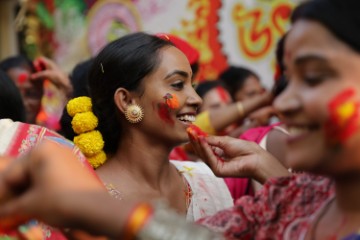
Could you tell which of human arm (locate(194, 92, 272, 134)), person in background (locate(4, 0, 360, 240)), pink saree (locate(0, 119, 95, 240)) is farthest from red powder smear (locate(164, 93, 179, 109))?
human arm (locate(194, 92, 272, 134))

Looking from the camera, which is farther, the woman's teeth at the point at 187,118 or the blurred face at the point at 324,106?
the woman's teeth at the point at 187,118

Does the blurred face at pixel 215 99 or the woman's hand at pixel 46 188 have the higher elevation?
the woman's hand at pixel 46 188

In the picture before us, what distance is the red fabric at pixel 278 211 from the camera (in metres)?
1.33

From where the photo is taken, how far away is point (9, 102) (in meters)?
2.21

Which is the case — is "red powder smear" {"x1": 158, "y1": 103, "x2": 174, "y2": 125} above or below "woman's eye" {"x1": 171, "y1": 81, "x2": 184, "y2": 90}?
below

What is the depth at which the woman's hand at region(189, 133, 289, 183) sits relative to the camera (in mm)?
1924

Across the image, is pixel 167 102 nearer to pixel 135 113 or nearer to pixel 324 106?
pixel 135 113

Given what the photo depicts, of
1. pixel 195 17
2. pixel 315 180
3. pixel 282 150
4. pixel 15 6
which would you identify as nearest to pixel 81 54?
pixel 195 17

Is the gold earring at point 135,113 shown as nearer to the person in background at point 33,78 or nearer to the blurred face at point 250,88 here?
the person in background at point 33,78

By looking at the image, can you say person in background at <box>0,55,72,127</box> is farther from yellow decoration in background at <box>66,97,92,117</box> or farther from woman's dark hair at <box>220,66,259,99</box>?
woman's dark hair at <box>220,66,259,99</box>

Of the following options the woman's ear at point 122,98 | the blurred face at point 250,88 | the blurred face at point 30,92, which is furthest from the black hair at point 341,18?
the blurred face at point 250,88

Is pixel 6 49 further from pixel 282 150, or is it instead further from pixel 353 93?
pixel 353 93

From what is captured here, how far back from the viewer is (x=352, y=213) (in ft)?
4.02

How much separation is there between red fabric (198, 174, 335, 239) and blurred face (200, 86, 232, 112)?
2662 mm
